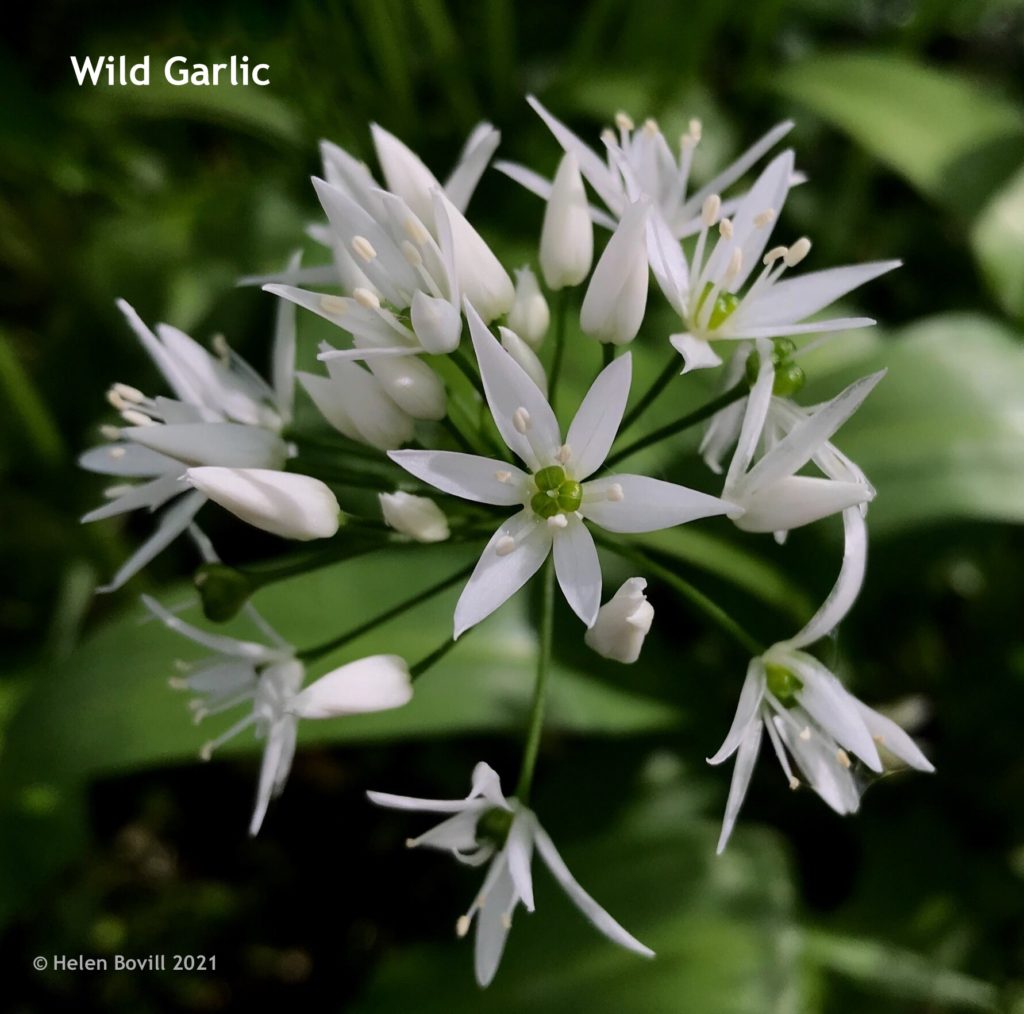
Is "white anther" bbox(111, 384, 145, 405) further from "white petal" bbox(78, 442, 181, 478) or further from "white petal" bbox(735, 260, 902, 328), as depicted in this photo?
"white petal" bbox(735, 260, 902, 328)

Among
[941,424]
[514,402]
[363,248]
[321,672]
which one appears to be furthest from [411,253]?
[941,424]

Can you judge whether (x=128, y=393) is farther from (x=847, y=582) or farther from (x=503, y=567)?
(x=847, y=582)

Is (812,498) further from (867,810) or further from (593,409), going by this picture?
(867,810)

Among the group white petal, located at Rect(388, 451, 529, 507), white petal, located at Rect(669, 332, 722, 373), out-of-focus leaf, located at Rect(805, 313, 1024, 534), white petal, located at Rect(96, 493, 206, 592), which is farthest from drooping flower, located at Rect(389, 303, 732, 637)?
out-of-focus leaf, located at Rect(805, 313, 1024, 534)

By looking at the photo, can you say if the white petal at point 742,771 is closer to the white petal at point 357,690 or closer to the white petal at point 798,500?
the white petal at point 798,500

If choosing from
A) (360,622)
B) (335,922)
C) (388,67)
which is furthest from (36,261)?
(335,922)

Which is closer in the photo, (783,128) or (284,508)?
(284,508)

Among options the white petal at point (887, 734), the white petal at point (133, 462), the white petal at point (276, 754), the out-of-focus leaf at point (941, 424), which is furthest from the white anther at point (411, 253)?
the out-of-focus leaf at point (941, 424)
